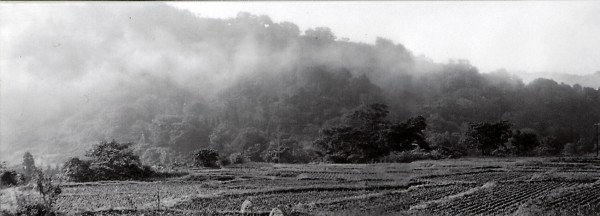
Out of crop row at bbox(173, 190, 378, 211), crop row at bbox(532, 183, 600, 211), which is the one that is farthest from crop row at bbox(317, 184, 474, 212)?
crop row at bbox(532, 183, 600, 211)

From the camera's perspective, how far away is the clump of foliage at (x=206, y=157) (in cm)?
3183

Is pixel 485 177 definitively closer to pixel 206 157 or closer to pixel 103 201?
pixel 103 201

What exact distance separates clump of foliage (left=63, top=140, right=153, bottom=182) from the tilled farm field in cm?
249

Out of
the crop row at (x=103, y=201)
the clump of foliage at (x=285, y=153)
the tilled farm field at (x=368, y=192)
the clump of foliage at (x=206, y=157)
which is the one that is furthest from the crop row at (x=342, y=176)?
the clump of foliage at (x=285, y=153)

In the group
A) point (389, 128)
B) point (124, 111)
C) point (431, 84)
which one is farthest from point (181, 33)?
point (389, 128)

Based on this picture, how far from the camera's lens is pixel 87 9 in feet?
223

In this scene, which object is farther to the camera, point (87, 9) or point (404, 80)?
point (404, 80)

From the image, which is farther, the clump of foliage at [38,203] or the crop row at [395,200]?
the crop row at [395,200]

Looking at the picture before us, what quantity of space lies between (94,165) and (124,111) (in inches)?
1256

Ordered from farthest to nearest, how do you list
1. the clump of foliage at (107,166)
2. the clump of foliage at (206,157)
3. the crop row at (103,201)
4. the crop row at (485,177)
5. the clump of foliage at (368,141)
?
the clump of foliage at (368,141)
the clump of foliage at (206,157)
the clump of foliage at (107,166)
the crop row at (485,177)
the crop row at (103,201)

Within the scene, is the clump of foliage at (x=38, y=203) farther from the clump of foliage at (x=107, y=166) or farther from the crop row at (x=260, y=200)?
the clump of foliage at (x=107, y=166)

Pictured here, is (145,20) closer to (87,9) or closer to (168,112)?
(87,9)

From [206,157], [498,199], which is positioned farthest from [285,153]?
[498,199]

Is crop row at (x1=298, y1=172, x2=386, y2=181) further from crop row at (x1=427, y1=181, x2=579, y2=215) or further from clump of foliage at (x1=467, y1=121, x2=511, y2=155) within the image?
clump of foliage at (x1=467, y1=121, x2=511, y2=155)
